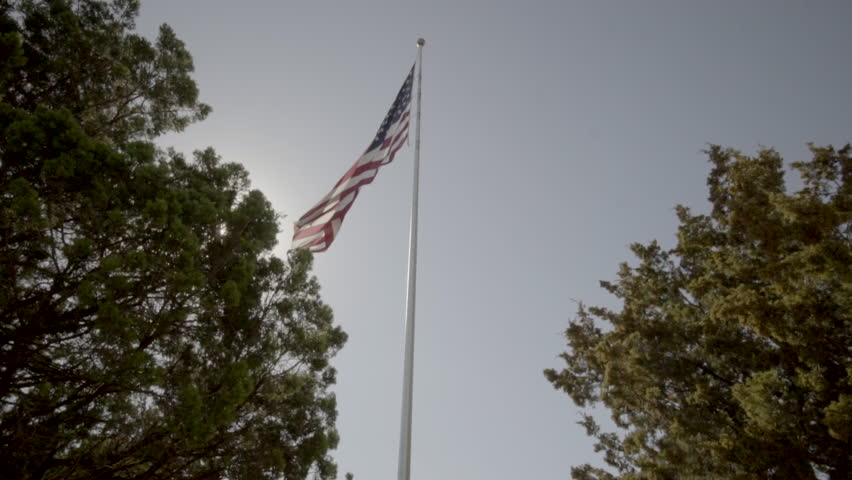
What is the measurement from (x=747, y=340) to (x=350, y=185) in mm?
10173

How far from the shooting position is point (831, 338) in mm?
8523

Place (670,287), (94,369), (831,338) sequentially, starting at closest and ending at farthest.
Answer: (94,369) < (831,338) < (670,287)

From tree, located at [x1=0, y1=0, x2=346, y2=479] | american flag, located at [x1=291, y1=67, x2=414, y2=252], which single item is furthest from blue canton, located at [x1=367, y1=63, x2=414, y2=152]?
tree, located at [x1=0, y1=0, x2=346, y2=479]

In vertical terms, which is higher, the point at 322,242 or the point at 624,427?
the point at 322,242

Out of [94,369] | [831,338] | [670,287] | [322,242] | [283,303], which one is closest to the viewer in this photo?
[94,369]

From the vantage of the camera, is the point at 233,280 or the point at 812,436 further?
the point at 812,436

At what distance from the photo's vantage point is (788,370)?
9.85 meters

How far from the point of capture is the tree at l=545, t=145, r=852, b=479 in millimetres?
8094

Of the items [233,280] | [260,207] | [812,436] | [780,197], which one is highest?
[260,207]

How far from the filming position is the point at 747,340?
1048 cm

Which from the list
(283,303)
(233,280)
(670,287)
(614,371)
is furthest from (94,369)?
(670,287)

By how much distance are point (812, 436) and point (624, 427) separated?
16.3 feet

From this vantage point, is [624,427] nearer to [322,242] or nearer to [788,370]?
[788,370]

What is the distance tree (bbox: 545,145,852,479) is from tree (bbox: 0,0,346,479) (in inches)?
307
